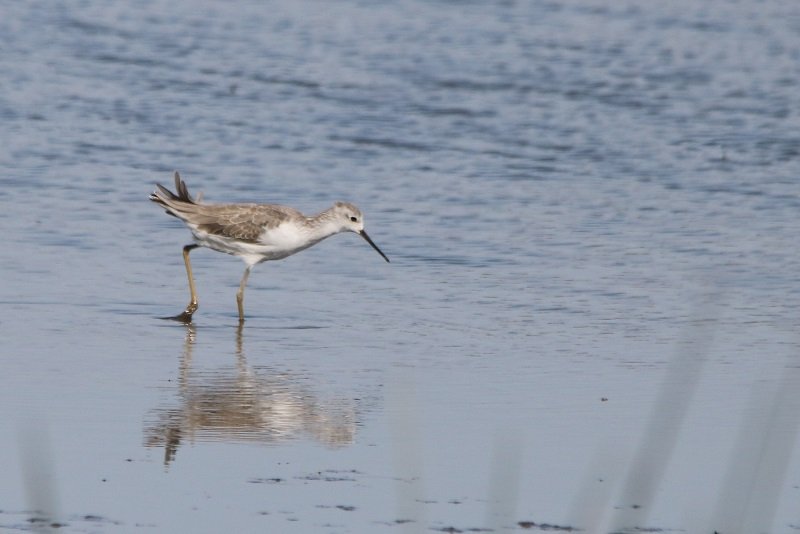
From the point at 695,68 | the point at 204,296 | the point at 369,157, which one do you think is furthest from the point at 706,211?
the point at 695,68

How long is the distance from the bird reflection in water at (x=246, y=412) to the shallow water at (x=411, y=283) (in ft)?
0.07

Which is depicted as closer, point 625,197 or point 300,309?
point 300,309

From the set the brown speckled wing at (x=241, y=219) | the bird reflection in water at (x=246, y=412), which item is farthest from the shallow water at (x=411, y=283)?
the brown speckled wing at (x=241, y=219)

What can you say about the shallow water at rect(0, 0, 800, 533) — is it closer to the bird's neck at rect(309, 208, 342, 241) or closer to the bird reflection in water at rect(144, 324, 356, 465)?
the bird reflection in water at rect(144, 324, 356, 465)

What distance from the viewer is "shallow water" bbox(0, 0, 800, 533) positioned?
19.6ft

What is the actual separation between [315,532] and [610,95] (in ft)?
39.4

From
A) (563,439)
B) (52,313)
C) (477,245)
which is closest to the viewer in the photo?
(563,439)

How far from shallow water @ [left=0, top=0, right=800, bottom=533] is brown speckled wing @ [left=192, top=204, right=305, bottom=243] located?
44 centimetres

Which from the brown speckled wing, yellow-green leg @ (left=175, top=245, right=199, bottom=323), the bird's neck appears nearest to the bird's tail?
the brown speckled wing

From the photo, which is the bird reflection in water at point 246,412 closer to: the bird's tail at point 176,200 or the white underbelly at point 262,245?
the white underbelly at point 262,245

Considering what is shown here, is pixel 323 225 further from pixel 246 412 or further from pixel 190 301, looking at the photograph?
pixel 246 412

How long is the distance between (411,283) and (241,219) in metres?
1.07

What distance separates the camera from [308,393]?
746cm

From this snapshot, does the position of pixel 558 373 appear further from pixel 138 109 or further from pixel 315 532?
pixel 138 109
